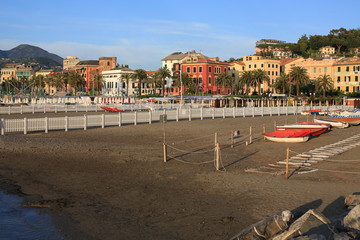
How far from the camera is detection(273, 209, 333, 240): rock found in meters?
7.68

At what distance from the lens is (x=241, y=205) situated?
11242 mm

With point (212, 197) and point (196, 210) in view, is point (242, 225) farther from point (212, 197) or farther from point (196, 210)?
point (212, 197)

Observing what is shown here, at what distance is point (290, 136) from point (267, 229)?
16.5 metres

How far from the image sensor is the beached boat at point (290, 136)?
Answer: 2391 centimetres

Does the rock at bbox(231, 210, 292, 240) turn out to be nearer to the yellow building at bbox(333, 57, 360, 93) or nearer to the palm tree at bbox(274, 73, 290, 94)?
the yellow building at bbox(333, 57, 360, 93)

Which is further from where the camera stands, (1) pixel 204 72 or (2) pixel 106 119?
(1) pixel 204 72

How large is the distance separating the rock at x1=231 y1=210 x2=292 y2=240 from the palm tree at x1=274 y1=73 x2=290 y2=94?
91.7 m

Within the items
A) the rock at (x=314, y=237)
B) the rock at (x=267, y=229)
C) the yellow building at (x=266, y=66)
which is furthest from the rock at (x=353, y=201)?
the yellow building at (x=266, y=66)

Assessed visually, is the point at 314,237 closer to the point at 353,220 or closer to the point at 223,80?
the point at 353,220

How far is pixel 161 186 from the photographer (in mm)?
13688

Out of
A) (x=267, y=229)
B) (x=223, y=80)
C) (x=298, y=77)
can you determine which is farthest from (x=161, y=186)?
(x=223, y=80)

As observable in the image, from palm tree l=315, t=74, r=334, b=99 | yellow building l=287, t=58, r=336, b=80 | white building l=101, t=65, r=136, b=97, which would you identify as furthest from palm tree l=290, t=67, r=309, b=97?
white building l=101, t=65, r=136, b=97

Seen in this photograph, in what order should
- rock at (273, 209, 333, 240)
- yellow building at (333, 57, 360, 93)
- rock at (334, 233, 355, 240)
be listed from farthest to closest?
1. yellow building at (333, 57, 360, 93)
2. rock at (273, 209, 333, 240)
3. rock at (334, 233, 355, 240)

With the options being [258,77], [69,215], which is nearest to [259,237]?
[69,215]
